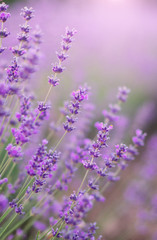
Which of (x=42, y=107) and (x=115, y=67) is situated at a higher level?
(x=115, y=67)

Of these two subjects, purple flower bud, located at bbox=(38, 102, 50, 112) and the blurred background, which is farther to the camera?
the blurred background

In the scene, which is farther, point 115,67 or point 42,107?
point 115,67

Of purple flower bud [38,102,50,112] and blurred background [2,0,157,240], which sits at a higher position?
blurred background [2,0,157,240]

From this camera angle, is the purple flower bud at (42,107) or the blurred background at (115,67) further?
the blurred background at (115,67)

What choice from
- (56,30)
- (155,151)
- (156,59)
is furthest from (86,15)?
(155,151)

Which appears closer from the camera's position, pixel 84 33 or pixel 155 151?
pixel 155 151

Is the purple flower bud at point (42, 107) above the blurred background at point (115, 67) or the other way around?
the other way around

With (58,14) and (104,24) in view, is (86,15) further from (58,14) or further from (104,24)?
(58,14)

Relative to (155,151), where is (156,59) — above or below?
above
